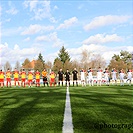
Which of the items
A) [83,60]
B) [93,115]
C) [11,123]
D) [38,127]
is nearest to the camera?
[38,127]

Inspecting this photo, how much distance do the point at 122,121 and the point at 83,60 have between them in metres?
68.9

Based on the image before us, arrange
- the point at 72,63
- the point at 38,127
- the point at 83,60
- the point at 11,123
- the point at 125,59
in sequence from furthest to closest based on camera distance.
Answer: the point at 125,59 < the point at 72,63 < the point at 83,60 < the point at 11,123 < the point at 38,127

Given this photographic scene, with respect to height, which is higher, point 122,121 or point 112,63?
point 112,63

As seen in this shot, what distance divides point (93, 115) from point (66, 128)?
159cm

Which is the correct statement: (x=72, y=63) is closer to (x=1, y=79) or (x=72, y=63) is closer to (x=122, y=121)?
(x=1, y=79)

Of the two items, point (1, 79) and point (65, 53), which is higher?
point (65, 53)

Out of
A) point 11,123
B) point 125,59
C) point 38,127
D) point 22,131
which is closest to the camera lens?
point 22,131

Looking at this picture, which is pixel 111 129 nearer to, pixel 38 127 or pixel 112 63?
pixel 38 127

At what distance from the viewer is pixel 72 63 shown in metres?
85.9

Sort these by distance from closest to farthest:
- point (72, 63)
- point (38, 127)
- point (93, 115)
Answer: point (38, 127), point (93, 115), point (72, 63)

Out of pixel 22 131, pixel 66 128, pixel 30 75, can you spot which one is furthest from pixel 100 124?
pixel 30 75

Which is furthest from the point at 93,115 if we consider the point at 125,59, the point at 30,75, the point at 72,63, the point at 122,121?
the point at 125,59

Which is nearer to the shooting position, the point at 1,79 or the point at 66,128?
the point at 66,128

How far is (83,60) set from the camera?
242 ft
